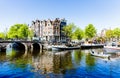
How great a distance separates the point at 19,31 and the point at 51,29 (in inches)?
1017

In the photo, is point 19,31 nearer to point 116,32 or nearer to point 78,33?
point 78,33

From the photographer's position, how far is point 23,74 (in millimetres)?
34844

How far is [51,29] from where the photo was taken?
127 meters

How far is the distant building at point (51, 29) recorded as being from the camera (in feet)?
417

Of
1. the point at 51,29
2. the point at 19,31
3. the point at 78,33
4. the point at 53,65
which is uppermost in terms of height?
the point at 51,29

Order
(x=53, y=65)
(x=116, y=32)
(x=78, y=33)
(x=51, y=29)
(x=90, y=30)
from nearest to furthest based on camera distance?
(x=53, y=65) < (x=90, y=30) < (x=78, y=33) < (x=51, y=29) < (x=116, y=32)

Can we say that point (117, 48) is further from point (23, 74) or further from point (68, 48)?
point (23, 74)

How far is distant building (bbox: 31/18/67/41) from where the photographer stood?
417ft

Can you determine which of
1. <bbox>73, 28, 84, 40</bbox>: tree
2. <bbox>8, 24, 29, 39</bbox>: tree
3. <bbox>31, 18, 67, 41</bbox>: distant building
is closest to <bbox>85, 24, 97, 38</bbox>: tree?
<bbox>73, 28, 84, 40</bbox>: tree

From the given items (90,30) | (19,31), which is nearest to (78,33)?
(90,30)

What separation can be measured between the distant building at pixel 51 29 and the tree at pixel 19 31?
19118mm

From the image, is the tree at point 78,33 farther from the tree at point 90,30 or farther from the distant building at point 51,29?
the distant building at point 51,29

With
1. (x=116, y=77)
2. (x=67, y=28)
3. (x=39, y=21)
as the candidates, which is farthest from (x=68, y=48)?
(x=116, y=77)

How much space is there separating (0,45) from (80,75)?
5788 centimetres
